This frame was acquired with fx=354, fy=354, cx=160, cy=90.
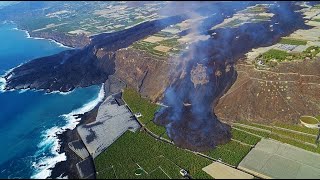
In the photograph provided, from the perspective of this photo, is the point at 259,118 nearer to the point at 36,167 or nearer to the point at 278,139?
the point at 278,139

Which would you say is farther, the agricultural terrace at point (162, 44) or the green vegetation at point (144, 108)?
the agricultural terrace at point (162, 44)

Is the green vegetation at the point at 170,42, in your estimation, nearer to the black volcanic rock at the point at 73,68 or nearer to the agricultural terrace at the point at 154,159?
the black volcanic rock at the point at 73,68

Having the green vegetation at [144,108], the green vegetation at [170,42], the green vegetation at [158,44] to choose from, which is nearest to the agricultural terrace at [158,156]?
the green vegetation at [144,108]

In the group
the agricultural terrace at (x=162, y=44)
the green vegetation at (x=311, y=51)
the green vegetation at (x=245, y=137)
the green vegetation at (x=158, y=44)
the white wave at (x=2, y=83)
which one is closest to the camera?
the green vegetation at (x=245, y=137)

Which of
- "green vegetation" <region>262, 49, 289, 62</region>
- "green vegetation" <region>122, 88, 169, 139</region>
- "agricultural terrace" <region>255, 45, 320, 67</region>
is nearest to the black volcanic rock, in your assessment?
"green vegetation" <region>122, 88, 169, 139</region>

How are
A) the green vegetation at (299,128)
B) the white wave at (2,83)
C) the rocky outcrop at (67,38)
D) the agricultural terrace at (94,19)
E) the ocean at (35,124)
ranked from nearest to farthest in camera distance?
the ocean at (35,124) → the green vegetation at (299,128) → the white wave at (2,83) → the rocky outcrop at (67,38) → the agricultural terrace at (94,19)

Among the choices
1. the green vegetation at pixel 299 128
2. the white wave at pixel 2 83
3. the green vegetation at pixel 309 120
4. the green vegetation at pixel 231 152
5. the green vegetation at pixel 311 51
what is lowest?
the green vegetation at pixel 299 128

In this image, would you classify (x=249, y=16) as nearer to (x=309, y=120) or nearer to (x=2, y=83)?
(x=309, y=120)

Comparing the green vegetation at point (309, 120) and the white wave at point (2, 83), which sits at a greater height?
the white wave at point (2, 83)
